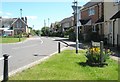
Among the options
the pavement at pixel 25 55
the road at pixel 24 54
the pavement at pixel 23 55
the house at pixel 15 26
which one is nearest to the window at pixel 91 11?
the pavement at pixel 25 55

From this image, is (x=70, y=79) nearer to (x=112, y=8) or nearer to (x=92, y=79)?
(x=92, y=79)

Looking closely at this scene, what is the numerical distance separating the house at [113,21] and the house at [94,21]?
3.08 metres

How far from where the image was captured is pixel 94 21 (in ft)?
149

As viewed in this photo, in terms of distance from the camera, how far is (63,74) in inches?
426

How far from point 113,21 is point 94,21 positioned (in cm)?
1566

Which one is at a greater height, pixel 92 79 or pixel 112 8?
pixel 112 8

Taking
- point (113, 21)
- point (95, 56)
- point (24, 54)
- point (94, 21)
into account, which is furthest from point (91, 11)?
point (95, 56)

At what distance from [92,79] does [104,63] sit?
356 centimetres

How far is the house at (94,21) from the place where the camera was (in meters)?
39.3

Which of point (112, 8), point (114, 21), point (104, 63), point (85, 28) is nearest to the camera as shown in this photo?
point (104, 63)

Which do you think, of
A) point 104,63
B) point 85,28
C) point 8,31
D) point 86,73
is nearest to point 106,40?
point 85,28

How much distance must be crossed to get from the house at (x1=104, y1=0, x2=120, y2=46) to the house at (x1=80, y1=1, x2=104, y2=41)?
10.1 ft

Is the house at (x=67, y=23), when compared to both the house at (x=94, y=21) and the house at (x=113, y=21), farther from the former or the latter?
the house at (x=113, y=21)

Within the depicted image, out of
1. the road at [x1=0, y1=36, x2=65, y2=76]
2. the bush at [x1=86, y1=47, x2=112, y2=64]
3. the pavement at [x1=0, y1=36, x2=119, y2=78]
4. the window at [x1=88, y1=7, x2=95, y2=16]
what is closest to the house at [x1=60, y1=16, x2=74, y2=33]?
the window at [x1=88, y1=7, x2=95, y2=16]
